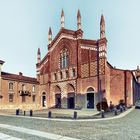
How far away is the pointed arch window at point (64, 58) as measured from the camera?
45219 millimetres

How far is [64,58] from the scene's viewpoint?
45.8 m

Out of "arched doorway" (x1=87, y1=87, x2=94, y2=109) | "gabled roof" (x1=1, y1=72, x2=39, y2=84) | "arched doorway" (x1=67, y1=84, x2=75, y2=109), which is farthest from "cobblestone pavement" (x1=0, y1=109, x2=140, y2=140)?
"gabled roof" (x1=1, y1=72, x2=39, y2=84)

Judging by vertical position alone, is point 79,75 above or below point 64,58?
below

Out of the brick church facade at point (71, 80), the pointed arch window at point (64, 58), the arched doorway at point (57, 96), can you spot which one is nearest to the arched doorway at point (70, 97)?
the brick church facade at point (71, 80)

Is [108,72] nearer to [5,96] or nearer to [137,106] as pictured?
Answer: [137,106]

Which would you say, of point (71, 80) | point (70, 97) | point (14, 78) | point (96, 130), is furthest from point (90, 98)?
point (96, 130)

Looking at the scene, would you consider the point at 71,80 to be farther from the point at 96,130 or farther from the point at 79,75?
the point at 96,130

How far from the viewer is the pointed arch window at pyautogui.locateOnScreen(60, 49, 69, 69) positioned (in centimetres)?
4522

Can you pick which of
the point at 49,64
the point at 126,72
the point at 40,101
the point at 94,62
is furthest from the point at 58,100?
the point at 126,72

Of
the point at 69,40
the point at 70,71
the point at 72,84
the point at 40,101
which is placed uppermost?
the point at 69,40

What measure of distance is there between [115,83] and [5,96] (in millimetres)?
21763

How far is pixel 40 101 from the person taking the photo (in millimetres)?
49312

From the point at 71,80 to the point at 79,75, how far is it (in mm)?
2504

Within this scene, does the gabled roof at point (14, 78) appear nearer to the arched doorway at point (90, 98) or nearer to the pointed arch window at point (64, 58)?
the pointed arch window at point (64, 58)
